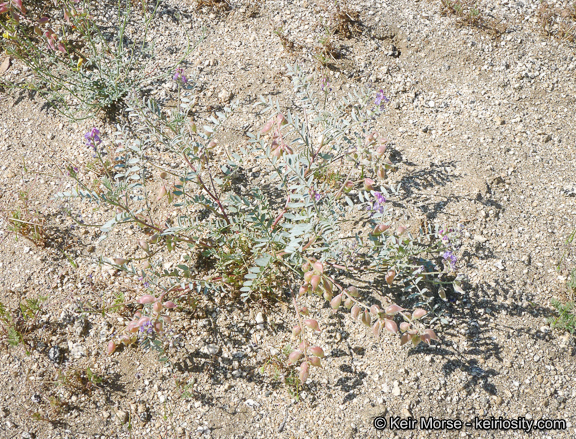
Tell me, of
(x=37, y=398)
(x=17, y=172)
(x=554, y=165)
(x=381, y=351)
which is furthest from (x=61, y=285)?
(x=554, y=165)

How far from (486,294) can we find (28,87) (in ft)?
11.7

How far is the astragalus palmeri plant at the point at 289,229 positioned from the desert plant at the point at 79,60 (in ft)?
1.83

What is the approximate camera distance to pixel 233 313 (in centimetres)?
274

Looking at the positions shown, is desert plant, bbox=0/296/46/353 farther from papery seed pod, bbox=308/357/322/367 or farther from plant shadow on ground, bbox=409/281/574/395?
plant shadow on ground, bbox=409/281/574/395

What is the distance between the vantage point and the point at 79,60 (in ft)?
11.6

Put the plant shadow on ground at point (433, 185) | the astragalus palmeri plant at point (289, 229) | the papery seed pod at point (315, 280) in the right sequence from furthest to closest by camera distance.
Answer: the plant shadow on ground at point (433, 185), the astragalus palmeri plant at point (289, 229), the papery seed pod at point (315, 280)

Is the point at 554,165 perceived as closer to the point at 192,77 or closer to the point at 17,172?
the point at 192,77

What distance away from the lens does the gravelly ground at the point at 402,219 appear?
2500mm

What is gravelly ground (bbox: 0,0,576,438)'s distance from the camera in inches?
98.4

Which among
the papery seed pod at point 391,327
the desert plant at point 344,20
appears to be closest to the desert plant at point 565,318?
the papery seed pod at point 391,327

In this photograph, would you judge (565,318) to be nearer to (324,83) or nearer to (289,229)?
(289,229)

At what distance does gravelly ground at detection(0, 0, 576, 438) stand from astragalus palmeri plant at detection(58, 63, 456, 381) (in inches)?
8.1

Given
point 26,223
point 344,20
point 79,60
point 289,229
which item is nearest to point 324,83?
point 344,20

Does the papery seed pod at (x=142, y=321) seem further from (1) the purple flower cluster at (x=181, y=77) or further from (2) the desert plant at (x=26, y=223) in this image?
(1) the purple flower cluster at (x=181, y=77)
